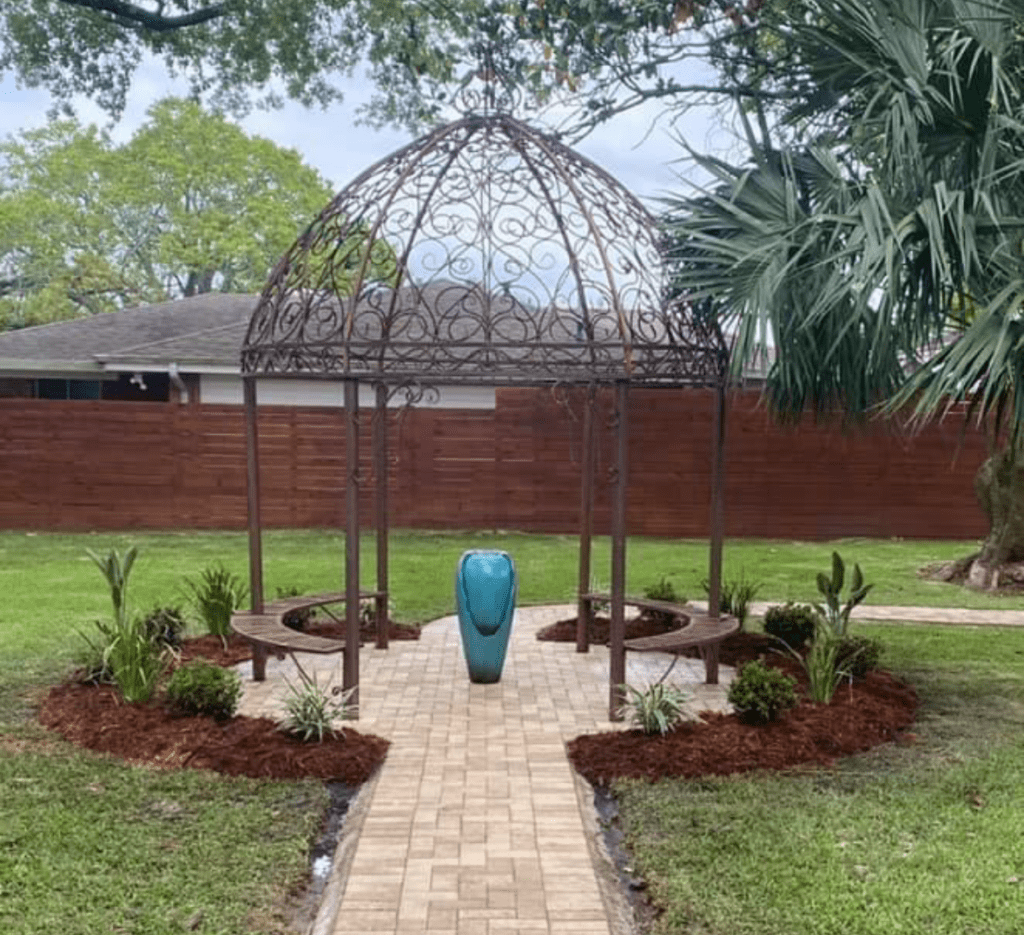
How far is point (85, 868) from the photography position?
3746 millimetres

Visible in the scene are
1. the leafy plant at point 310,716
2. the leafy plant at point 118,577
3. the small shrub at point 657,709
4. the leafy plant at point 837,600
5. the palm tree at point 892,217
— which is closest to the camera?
the palm tree at point 892,217

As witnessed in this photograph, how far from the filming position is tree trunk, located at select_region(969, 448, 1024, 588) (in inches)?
427

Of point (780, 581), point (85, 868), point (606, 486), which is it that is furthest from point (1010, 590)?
point (85, 868)

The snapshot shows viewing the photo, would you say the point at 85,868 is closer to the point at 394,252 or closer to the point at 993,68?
the point at 394,252

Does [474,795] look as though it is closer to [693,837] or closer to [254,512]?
[693,837]

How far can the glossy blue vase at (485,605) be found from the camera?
20.6 feet

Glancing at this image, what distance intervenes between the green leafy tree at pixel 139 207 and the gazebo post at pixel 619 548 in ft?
83.0

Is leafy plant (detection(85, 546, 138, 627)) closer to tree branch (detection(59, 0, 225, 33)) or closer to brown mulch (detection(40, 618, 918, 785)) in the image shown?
brown mulch (detection(40, 618, 918, 785))

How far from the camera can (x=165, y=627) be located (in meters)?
6.85

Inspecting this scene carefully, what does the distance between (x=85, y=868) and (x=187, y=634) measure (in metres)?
4.30

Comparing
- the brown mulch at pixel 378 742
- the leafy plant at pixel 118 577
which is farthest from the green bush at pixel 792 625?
the leafy plant at pixel 118 577

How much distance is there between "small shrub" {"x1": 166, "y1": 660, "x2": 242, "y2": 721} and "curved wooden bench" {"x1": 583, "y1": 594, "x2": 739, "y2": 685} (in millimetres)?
2281

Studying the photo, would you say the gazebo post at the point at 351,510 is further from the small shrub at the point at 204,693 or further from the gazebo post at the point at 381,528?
the gazebo post at the point at 381,528

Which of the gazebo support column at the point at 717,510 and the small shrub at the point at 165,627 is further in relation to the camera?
the small shrub at the point at 165,627
